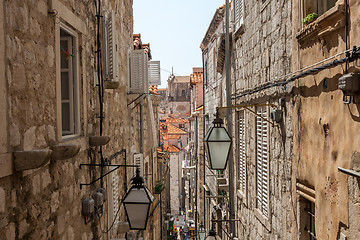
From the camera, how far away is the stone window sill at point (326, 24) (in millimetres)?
3360

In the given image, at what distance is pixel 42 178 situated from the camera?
3.22 m

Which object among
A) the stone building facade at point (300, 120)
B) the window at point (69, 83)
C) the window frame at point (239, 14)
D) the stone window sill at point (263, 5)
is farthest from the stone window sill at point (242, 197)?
the window at point (69, 83)

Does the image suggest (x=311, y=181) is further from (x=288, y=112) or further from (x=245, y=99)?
(x=245, y=99)

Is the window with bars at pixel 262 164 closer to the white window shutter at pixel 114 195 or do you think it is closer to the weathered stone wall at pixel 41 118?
the white window shutter at pixel 114 195

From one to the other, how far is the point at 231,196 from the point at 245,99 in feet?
8.01

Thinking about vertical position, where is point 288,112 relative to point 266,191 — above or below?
above

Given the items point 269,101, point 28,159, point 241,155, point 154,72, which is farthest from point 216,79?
point 28,159

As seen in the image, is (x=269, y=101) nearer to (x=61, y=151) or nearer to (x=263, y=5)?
(x=263, y=5)

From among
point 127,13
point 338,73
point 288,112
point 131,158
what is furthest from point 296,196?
point 127,13

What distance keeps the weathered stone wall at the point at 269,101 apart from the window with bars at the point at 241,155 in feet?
1.06

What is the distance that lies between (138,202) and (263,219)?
3059mm

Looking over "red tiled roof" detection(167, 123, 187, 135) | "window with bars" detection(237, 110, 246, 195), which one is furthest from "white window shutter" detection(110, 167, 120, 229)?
"red tiled roof" detection(167, 123, 187, 135)

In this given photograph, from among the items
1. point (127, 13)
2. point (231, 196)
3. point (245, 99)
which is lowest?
point (231, 196)

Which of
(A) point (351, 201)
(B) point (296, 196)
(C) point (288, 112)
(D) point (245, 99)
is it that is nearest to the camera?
(A) point (351, 201)
